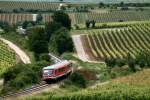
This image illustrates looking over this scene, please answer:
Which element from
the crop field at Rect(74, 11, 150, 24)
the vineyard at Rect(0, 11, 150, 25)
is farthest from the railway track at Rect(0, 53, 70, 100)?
the crop field at Rect(74, 11, 150, 24)

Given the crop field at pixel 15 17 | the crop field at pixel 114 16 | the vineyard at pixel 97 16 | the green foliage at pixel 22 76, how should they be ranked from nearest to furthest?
the green foliage at pixel 22 76 < the vineyard at pixel 97 16 < the crop field at pixel 15 17 < the crop field at pixel 114 16

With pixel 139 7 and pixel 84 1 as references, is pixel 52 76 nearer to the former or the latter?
pixel 139 7

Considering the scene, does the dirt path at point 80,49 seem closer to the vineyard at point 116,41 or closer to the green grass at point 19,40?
the vineyard at point 116,41

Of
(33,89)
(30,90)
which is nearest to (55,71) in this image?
(33,89)

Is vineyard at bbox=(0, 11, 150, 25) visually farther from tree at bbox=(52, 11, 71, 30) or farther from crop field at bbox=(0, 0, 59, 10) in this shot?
tree at bbox=(52, 11, 71, 30)

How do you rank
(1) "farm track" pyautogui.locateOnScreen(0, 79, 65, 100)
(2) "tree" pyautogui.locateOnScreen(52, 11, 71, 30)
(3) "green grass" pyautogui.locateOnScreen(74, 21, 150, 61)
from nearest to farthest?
(1) "farm track" pyautogui.locateOnScreen(0, 79, 65, 100) → (3) "green grass" pyautogui.locateOnScreen(74, 21, 150, 61) → (2) "tree" pyautogui.locateOnScreen(52, 11, 71, 30)

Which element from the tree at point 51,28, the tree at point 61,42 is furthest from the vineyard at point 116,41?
the tree at point 51,28

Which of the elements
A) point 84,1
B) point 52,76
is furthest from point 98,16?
point 52,76
